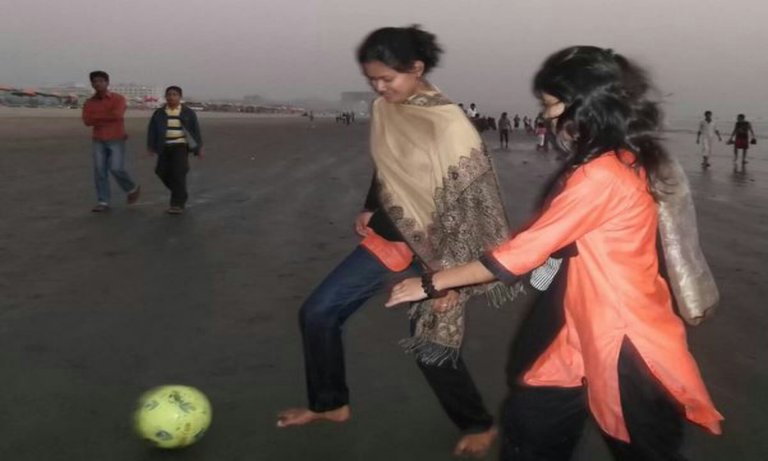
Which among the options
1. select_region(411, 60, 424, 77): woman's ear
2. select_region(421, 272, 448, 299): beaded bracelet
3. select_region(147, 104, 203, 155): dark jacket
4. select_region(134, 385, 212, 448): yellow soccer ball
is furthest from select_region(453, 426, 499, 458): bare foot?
select_region(147, 104, 203, 155): dark jacket

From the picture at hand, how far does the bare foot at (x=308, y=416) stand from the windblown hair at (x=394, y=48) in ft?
5.49

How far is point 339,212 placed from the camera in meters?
10.8

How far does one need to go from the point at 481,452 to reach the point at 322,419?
0.81 metres

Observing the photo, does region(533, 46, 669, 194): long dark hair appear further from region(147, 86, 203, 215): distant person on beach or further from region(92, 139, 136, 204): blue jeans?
region(92, 139, 136, 204): blue jeans

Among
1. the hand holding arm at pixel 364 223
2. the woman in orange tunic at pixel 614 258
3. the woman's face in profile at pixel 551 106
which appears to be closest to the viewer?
the woman in orange tunic at pixel 614 258

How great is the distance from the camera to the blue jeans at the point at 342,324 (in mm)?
3307

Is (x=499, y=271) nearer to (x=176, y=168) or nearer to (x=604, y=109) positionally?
(x=604, y=109)

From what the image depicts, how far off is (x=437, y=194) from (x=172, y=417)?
60.9 inches

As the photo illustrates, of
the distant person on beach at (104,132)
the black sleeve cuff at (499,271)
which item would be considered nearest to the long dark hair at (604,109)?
the black sleeve cuff at (499,271)

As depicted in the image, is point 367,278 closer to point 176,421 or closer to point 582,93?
point 176,421

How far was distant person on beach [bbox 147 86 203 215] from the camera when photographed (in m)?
10.2

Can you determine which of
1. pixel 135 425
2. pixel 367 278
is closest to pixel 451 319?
pixel 367 278

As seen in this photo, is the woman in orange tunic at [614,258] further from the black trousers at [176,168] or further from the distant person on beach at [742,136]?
the distant person on beach at [742,136]

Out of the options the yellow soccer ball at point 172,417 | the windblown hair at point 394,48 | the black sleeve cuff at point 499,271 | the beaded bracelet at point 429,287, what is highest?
the windblown hair at point 394,48
